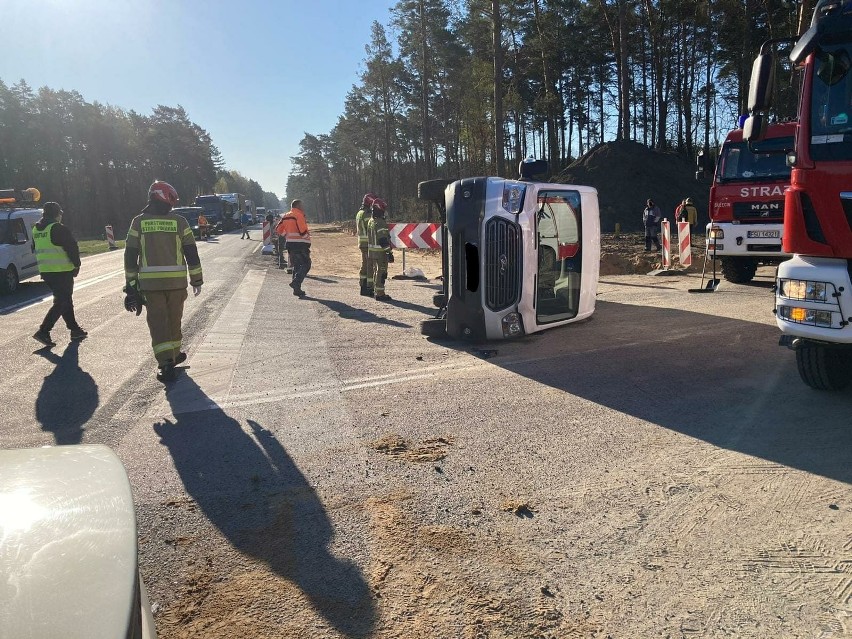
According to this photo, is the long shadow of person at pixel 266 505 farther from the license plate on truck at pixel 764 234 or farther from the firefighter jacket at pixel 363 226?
the license plate on truck at pixel 764 234

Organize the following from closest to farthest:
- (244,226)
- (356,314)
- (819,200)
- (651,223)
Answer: (819,200) → (356,314) → (651,223) → (244,226)

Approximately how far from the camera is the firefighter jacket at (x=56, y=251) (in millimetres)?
8570

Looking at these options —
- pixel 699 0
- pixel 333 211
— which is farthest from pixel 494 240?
pixel 333 211

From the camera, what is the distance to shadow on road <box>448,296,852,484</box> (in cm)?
414

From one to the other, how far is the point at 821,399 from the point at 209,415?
506 centimetres

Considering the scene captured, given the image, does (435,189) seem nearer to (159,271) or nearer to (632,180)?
(159,271)

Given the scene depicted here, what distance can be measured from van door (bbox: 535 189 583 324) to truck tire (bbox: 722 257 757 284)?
18.1 ft

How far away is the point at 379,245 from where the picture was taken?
11398mm

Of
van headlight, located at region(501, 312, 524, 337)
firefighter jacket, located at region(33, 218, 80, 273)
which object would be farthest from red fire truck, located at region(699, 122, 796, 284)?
firefighter jacket, located at region(33, 218, 80, 273)

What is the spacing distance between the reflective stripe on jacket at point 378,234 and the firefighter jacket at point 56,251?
487 centimetres

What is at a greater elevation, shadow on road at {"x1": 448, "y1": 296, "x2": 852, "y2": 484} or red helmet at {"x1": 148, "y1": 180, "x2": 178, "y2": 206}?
red helmet at {"x1": 148, "y1": 180, "x2": 178, "y2": 206}

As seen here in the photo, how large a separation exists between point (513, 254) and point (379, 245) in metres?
4.84

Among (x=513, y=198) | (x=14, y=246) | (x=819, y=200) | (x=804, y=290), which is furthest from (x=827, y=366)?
(x=14, y=246)

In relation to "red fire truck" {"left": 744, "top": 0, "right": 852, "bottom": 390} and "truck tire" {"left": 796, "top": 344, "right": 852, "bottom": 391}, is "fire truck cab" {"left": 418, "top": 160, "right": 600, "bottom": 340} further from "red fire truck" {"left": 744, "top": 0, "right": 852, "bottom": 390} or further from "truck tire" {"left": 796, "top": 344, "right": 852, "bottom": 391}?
"truck tire" {"left": 796, "top": 344, "right": 852, "bottom": 391}
